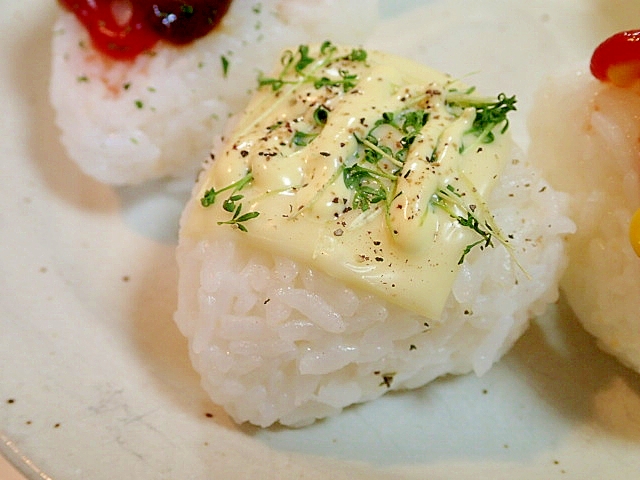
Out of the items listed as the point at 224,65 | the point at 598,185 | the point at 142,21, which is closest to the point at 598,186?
the point at 598,185

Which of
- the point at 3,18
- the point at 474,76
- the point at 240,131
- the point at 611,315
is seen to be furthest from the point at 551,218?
the point at 3,18

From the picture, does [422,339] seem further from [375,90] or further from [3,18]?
[3,18]

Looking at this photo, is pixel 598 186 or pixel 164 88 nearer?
pixel 598 186

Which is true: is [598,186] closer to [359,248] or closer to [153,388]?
[359,248]

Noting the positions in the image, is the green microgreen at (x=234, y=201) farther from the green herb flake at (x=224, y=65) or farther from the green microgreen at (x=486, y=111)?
the green herb flake at (x=224, y=65)

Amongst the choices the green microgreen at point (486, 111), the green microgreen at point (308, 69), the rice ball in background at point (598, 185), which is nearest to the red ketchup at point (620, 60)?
the rice ball in background at point (598, 185)

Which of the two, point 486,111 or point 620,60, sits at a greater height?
point 620,60

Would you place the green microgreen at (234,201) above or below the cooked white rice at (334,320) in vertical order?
above
